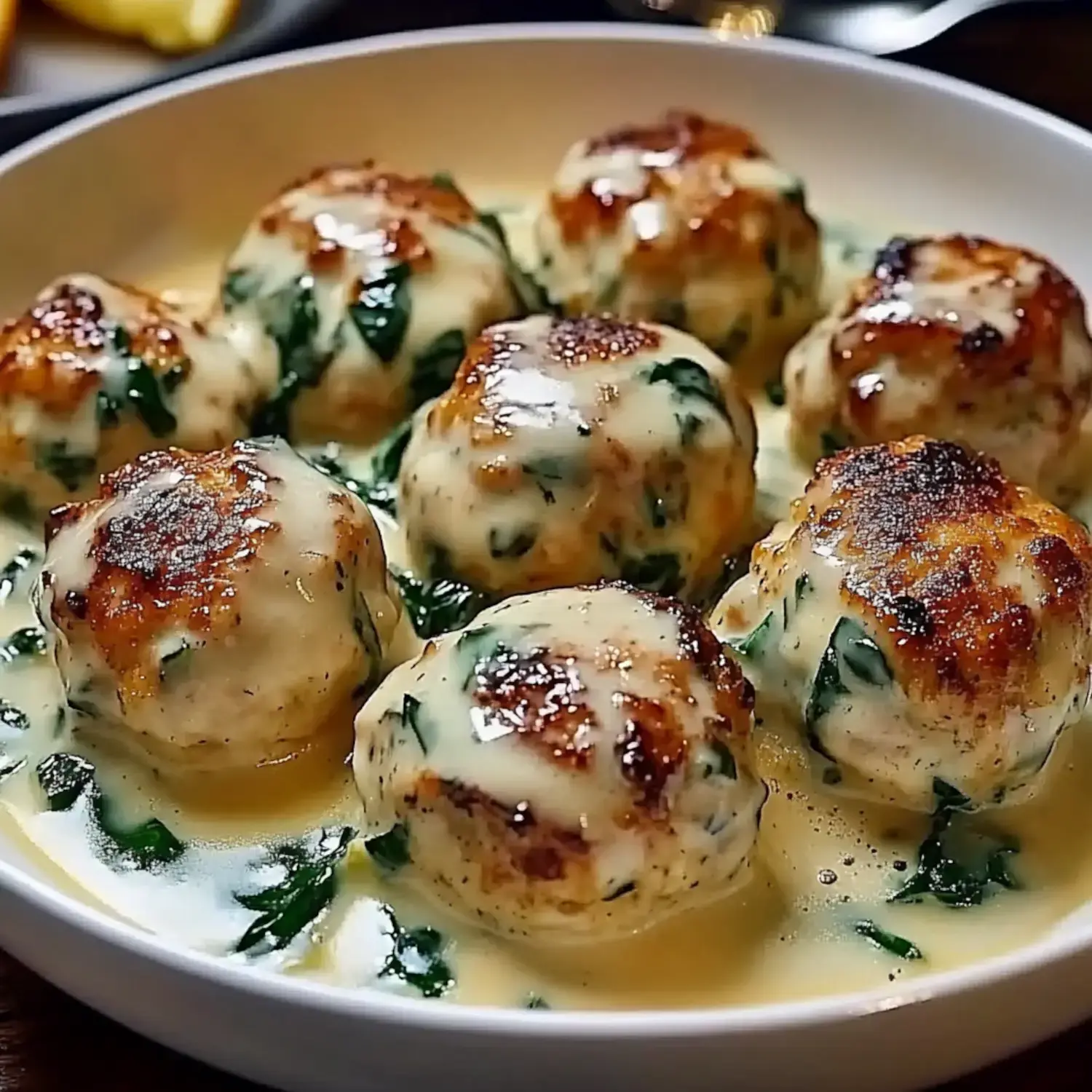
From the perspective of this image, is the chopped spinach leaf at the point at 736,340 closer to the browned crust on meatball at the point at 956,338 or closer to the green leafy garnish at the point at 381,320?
the browned crust on meatball at the point at 956,338

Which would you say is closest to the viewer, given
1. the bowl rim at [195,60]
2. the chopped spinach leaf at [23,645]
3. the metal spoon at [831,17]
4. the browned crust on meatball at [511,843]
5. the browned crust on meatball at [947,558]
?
the browned crust on meatball at [511,843]

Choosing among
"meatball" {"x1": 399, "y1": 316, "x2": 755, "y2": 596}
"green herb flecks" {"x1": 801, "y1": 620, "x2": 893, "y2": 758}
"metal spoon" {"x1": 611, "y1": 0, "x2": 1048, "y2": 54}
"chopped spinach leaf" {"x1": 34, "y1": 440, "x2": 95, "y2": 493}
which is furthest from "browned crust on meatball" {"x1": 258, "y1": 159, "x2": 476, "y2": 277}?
"metal spoon" {"x1": 611, "y1": 0, "x2": 1048, "y2": 54}

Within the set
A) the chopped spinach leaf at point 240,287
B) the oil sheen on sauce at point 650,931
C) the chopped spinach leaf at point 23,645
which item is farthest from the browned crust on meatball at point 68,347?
the oil sheen on sauce at point 650,931

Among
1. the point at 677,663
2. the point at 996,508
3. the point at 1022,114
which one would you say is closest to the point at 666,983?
the point at 677,663

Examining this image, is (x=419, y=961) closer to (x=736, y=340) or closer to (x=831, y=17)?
(x=736, y=340)

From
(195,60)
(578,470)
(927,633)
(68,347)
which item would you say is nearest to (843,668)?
(927,633)

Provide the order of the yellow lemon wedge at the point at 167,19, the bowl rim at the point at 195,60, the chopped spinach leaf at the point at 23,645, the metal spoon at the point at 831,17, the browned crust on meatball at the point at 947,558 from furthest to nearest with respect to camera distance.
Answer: the metal spoon at the point at 831,17, the yellow lemon wedge at the point at 167,19, the bowl rim at the point at 195,60, the chopped spinach leaf at the point at 23,645, the browned crust on meatball at the point at 947,558
